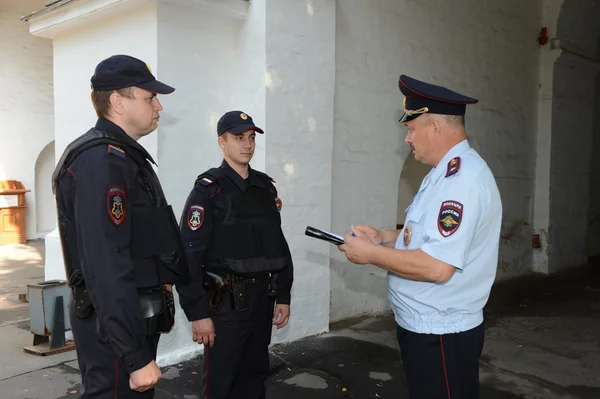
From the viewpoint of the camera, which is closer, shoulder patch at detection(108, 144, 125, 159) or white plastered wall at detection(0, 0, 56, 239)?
shoulder patch at detection(108, 144, 125, 159)

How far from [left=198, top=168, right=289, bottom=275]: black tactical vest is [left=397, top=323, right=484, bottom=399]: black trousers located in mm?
1095

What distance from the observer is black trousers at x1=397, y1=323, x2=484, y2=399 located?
218 centimetres

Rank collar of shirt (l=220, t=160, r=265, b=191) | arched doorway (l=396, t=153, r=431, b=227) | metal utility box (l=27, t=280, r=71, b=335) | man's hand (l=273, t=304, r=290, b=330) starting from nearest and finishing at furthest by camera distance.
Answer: collar of shirt (l=220, t=160, r=265, b=191) → man's hand (l=273, t=304, r=290, b=330) → metal utility box (l=27, t=280, r=71, b=335) → arched doorway (l=396, t=153, r=431, b=227)

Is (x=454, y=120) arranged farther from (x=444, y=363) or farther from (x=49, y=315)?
(x=49, y=315)

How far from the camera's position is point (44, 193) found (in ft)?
39.2

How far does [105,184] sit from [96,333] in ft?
1.97

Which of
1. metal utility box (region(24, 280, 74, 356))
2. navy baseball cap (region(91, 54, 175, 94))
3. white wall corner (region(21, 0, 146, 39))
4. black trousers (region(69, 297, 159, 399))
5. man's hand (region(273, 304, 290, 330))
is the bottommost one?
metal utility box (region(24, 280, 74, 356))

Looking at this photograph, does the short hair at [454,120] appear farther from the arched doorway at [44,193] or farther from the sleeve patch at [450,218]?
the arched doorway at [44,193]

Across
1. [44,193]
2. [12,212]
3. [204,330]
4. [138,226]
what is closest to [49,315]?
[204,330]

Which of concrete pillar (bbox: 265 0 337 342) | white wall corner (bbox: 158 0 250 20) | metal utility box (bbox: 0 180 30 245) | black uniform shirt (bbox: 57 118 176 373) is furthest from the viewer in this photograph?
metal utility box (bbox: 0 180 30 245)

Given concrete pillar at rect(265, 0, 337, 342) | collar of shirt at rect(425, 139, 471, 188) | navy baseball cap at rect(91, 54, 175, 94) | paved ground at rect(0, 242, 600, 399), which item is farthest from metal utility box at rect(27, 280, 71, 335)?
collar of shirt at rect(425, 139, 471, 188)

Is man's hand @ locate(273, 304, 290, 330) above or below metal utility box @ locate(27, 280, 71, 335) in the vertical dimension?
above

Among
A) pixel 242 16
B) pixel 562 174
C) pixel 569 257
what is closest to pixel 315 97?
pixel 242 16

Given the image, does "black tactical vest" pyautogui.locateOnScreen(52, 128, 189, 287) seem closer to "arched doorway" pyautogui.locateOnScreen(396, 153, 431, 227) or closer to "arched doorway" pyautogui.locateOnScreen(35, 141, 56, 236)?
"arched doorway" pyautogui.locateOnScreen(396, 153, 431, 227)
